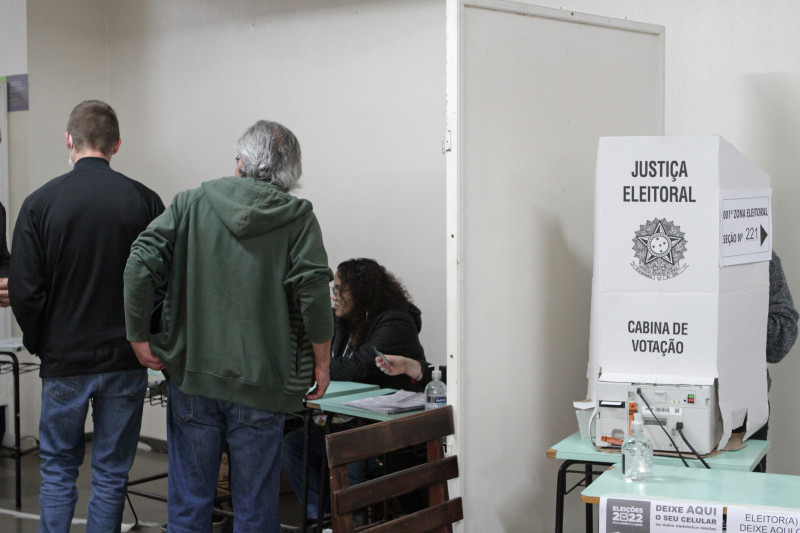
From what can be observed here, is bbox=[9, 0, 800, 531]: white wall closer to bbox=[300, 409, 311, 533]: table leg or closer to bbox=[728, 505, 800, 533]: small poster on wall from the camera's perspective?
bbox=[300, 409, 311, 533]: table leg

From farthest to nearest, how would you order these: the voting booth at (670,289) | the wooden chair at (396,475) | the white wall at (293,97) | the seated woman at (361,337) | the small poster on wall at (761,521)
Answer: the white wall at (293,97)
the seated woman at (361,337)
the voting booth at (670,289)
the wooden chair at (396,475)
the small poster on wall at (761,521)

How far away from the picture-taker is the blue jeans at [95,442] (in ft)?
8.34

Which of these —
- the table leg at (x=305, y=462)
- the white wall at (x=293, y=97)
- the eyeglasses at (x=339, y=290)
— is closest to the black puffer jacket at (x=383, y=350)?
the eyeglasses at (x=339, y=290)

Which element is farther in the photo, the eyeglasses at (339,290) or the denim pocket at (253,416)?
the eyeglasses at (339,290)

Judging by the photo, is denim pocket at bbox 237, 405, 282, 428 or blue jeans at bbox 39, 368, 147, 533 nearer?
denim pocket at bbox 237, 405, 282, 428

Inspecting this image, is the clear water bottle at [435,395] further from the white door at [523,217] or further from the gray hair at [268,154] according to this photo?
the gray hair at [268,154]

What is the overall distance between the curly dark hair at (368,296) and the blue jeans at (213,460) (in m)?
1.27

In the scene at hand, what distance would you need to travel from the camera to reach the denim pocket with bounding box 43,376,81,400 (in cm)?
254

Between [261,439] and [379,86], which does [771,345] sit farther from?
[379,86]

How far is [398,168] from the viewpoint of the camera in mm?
4223

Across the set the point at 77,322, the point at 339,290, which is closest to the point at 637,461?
the point at 77,322

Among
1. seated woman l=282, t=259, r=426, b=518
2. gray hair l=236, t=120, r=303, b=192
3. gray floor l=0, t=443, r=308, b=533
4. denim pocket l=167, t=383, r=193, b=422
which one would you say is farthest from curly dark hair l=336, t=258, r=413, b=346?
denim pocket l=167, t=383, r=193, b=422

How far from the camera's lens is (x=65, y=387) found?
A: 2537 millimetres

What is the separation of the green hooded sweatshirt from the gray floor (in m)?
1.57
